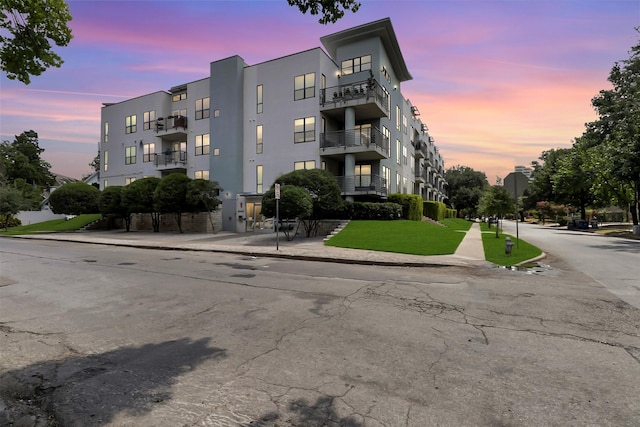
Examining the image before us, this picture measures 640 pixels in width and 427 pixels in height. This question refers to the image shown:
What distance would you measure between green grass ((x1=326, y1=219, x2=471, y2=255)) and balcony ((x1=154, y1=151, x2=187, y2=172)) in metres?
21.5

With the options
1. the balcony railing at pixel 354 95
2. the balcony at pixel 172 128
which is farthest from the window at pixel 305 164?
the balcony at pixel 172 128

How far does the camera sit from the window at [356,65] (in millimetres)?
29208

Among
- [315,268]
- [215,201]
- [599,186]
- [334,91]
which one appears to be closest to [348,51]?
[334,91]

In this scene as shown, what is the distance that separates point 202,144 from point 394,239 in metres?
24.7

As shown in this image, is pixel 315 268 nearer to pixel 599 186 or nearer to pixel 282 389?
pixel 282 389

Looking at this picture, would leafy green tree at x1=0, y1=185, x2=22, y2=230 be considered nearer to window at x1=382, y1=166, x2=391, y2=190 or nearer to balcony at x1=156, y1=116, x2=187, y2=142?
balcony at x1=156, y1=116, x2=187, y2=142

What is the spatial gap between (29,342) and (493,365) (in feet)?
20.1

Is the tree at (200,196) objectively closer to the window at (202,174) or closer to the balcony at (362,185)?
the window at (202,174)

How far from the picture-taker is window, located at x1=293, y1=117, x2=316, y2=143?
90.7 ft

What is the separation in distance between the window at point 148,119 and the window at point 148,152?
2.13 m

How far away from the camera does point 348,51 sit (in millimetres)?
30141

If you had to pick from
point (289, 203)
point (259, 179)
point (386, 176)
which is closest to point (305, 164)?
point (259, 179)

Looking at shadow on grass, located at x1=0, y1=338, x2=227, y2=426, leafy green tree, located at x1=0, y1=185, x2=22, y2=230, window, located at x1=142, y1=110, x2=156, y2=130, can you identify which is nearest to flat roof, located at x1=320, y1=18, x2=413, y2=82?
window, located at x1=142, y1=110, x2=156, y2=130

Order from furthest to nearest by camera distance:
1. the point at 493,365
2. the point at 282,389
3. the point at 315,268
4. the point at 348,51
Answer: the point at 348,51 → the point at 315,268 → the point at 493,365 → the point at 282,389
